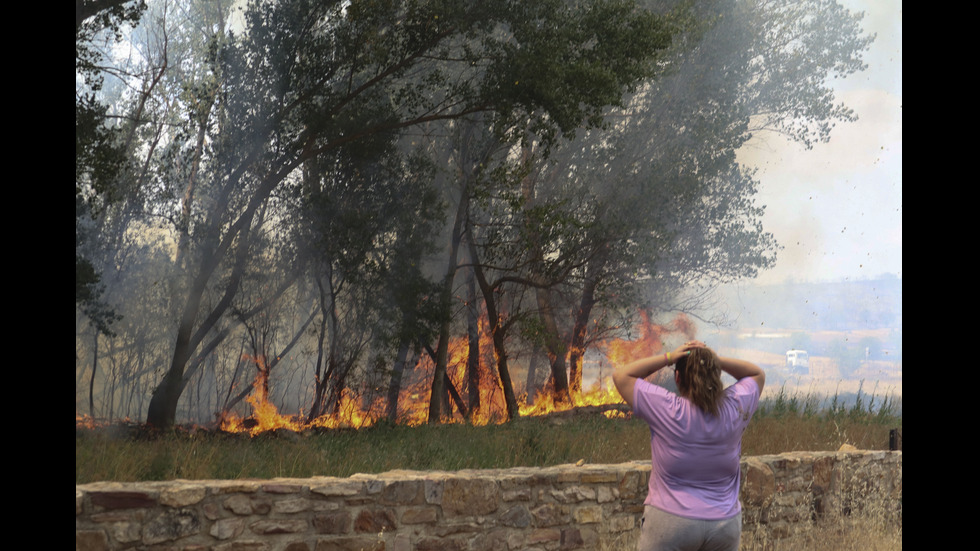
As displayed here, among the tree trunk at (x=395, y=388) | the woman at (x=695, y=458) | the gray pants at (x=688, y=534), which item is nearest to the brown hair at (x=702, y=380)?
the woman at (x=695, y=458)

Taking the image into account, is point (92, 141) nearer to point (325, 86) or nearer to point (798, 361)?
point (325, 86)

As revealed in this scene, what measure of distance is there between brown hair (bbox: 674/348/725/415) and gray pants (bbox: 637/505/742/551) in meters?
0.45

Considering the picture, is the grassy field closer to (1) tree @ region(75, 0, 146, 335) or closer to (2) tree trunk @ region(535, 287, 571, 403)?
(1) tree @ region(75, 0, 146, 335)

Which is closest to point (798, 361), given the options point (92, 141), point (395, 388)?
point (395, 388)

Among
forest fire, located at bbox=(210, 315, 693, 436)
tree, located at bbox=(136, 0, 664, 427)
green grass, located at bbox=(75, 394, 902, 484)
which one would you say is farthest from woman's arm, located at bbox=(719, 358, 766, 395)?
forest fire, located at bbox=(210, 315, 693, 436)

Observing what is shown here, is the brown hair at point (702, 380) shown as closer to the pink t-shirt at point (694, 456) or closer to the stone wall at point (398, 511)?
the pink t-shirt at point (694, 456)

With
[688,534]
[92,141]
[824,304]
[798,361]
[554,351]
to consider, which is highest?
[92,141]

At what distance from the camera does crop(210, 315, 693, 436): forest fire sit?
32.9 feet

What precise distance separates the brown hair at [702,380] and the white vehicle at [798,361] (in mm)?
13469

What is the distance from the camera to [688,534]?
3102 mm

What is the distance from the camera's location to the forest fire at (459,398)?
10.0 metres

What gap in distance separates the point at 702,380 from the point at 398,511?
10.7ft

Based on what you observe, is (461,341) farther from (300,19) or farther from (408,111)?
(300,19)
